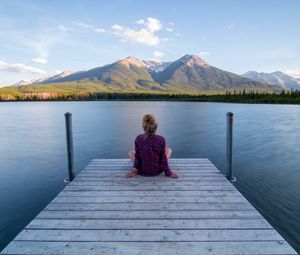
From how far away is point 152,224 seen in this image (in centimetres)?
451

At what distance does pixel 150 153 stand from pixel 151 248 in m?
3.08

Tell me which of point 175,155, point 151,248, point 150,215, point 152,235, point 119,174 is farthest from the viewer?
point 175,155

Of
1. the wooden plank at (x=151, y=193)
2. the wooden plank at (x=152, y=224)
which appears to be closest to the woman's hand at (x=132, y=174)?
the wooden plank at (x=151, y=193)

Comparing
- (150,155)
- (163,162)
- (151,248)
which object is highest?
(150,155)

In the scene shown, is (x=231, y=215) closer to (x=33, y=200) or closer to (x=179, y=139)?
(x=33, y=200)

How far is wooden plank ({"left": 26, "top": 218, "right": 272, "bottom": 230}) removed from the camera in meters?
4.43

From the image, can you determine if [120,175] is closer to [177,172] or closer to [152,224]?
[177,172]

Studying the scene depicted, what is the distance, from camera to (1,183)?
1074 cm

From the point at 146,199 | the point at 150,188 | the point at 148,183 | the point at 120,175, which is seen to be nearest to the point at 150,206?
the point at 146,199

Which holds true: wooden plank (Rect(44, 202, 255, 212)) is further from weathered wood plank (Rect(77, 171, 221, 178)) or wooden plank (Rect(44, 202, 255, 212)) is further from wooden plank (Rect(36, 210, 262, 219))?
weathered wood plank (Rect(77, 171, 221, 178))

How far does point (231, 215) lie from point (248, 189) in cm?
512

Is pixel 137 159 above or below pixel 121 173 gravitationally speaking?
above

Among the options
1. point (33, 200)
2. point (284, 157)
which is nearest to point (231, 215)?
point (33, 200)

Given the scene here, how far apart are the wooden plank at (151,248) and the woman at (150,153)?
298cm
